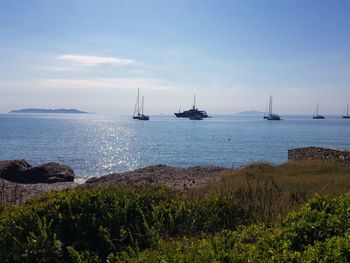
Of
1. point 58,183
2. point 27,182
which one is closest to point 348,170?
point 58,183

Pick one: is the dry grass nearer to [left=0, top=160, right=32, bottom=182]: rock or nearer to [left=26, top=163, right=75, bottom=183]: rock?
[left=26, top=163, right=75, bottom=183]: rock

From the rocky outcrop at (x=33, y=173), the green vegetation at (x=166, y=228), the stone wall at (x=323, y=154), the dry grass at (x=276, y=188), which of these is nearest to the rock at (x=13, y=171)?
the rocky outcrop at (x=33, y=173)

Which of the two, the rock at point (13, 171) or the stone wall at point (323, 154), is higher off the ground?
the stone wall at point (323, 154)

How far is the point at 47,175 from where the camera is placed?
28500 millimetres

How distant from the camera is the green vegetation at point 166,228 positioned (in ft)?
12.8

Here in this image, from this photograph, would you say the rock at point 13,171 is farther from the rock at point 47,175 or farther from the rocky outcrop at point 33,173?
the rock at point 47,175

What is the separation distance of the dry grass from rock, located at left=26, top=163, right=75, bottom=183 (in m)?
14.7

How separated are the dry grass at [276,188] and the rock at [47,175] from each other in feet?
48.1

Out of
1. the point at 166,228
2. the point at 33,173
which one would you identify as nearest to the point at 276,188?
the point at 166,228

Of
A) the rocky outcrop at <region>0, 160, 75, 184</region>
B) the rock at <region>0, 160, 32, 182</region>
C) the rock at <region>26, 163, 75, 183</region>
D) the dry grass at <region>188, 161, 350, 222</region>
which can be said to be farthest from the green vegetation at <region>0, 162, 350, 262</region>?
the rock at <region>0, 160, 32, 182</region>

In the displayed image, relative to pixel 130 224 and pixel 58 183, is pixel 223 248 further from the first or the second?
pixel 58 183

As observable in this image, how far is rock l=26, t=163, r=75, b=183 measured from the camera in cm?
2810

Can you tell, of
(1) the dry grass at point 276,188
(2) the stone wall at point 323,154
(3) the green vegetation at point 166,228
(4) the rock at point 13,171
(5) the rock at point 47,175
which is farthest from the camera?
(4) the rock at point 13,171

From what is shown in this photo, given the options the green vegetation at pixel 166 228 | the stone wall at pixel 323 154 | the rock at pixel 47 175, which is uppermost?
the green vegetation at pixel 166 228
